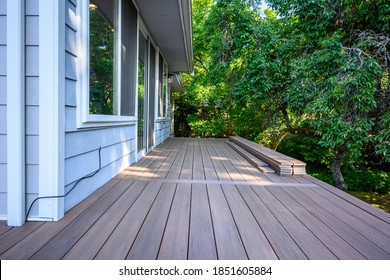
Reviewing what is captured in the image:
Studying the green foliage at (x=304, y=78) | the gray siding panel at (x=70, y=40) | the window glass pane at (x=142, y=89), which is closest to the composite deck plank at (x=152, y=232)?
the gray siding panel at (x=70, y=40)

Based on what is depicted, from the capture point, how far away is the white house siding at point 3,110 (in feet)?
5.40

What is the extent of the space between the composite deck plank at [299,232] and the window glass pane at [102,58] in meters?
1.70

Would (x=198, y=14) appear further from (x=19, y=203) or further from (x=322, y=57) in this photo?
(x=19, y=203)

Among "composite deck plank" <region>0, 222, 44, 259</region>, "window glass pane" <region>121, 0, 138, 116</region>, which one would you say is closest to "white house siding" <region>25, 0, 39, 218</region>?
"composite deck plank" <region>0, 222, 44, 259</region>

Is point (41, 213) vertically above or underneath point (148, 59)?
underneath

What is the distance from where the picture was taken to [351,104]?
5.12 meters

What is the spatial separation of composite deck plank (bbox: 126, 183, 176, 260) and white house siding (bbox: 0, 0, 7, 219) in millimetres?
921

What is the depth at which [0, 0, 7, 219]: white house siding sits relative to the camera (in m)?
1.64

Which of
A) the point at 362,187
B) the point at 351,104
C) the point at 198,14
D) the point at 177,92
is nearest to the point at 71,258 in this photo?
the point at 351,104

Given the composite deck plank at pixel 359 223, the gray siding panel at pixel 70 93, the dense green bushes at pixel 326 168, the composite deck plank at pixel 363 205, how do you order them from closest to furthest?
the composite deck plank at pixel 359 223 < the gray siding panel at pixel 70 93 < the composite deck plank at pixel 363 205 < the dense green bushes at pixel 326 168

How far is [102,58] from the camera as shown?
2.54 metres

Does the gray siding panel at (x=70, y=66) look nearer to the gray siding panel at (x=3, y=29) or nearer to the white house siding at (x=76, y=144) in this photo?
the white house siding at (x=76, y=144)
